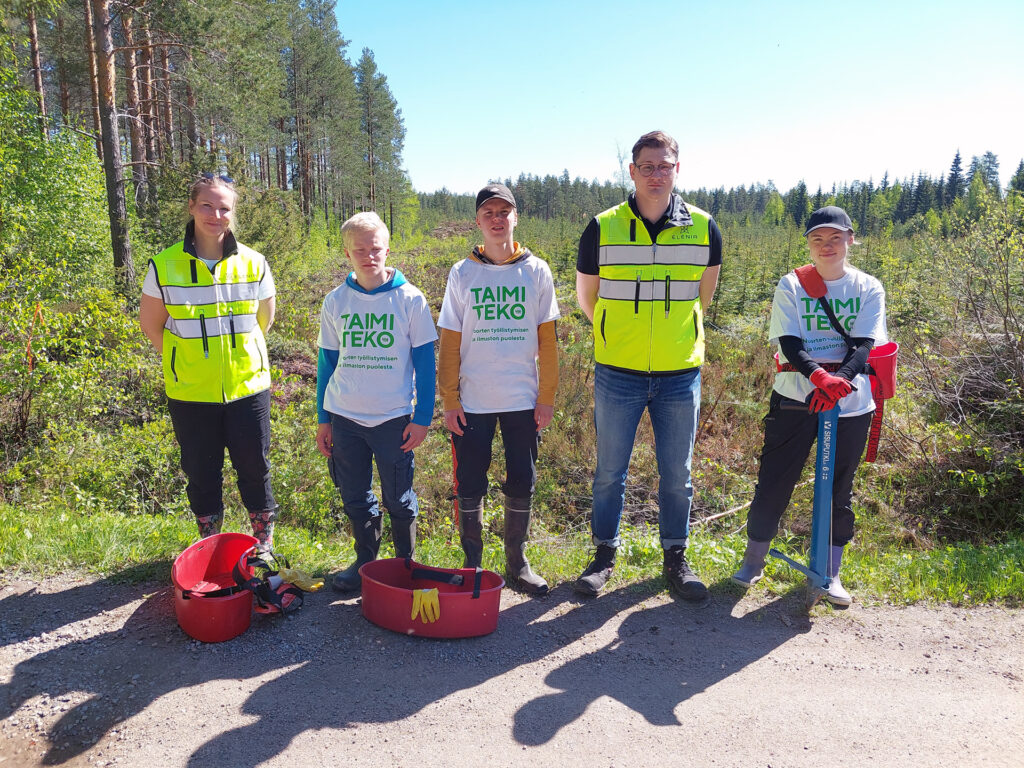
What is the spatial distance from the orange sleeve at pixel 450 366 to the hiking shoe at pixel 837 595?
243 cm

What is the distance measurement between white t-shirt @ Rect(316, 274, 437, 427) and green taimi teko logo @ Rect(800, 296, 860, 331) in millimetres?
2084

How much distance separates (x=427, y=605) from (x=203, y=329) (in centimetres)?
195

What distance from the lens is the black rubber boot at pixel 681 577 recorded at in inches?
145

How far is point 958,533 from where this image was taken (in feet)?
19.3

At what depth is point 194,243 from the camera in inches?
140

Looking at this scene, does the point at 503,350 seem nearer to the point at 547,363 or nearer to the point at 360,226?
the point at 547,363

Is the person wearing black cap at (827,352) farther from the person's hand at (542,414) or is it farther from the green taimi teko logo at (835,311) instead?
the person's hand at (542,414)

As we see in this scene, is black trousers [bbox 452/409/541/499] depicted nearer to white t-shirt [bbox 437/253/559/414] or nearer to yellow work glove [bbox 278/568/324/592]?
white t-shirt [bbox 437/253/559/414]

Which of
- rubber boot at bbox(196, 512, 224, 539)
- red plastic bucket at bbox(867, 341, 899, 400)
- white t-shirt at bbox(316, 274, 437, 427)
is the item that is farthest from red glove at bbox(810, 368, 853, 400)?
rubber boot at bbox(196, 512, 224, 539)

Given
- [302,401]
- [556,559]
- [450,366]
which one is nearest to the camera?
[450,366]

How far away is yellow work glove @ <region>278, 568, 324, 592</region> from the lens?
3600 millimetres

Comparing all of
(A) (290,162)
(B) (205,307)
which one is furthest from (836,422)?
(A) (290,162)

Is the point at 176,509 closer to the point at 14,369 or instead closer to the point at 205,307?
the point at 14,369

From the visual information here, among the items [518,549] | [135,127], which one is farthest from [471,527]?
[135,127]
